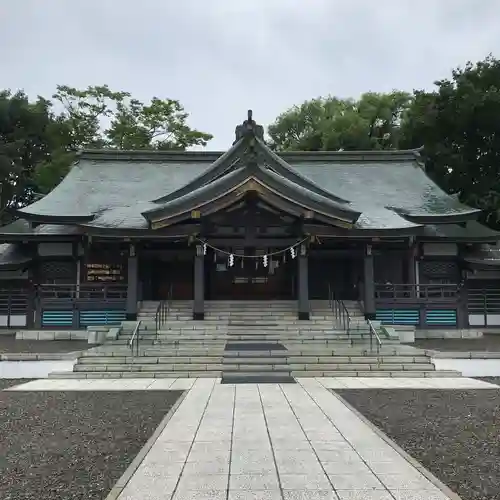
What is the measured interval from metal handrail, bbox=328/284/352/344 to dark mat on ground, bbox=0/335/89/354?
8.11 metres

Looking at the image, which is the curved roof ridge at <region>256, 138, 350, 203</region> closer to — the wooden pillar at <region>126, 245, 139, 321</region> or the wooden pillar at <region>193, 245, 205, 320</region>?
the wooden pillar at <region>193, 245, 205, 320</region>

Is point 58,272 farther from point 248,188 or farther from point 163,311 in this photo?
point 248,188

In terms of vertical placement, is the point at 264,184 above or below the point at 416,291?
above

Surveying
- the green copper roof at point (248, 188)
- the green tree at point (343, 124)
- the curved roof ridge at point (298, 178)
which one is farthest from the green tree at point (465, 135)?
the curved roof ridge at point (298, 178)

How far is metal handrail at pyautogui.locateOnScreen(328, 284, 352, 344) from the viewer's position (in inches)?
602

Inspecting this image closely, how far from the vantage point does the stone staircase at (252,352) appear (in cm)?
1177

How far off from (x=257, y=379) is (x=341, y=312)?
6.55 m

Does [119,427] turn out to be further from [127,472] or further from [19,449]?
[127,472]

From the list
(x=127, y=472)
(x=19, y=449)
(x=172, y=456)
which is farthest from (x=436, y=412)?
(x=19, y=449)

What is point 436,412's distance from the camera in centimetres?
786

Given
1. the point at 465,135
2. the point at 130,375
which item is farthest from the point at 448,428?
the point at 465,135

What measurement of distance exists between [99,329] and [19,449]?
9391 mm

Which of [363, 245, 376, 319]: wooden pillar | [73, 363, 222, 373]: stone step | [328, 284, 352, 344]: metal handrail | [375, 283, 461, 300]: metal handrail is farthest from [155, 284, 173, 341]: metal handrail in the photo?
[375, 283, 461, 300]: metal handrail

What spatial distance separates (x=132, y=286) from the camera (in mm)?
16734
